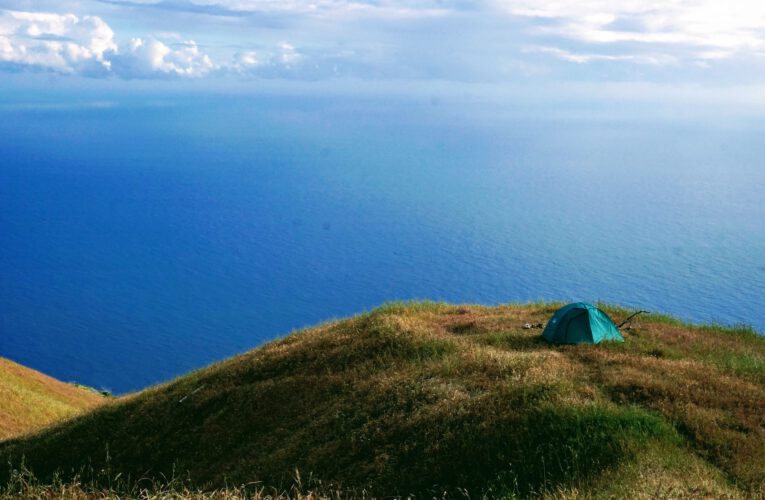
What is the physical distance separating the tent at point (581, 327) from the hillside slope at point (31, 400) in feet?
86.3

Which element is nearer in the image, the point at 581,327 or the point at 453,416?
the point at 453,416

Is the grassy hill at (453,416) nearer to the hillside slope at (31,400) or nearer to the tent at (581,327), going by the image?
the tent at (581,327)

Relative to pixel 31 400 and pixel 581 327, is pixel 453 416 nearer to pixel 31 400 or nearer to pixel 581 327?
pixel 581 327

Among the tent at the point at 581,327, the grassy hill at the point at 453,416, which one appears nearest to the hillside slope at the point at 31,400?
the grassy hill at the point at 453,416

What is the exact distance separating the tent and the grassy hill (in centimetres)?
76

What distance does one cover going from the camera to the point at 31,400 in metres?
48.7

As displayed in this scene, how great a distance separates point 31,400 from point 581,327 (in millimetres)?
40404

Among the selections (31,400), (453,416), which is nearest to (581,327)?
(453,416)

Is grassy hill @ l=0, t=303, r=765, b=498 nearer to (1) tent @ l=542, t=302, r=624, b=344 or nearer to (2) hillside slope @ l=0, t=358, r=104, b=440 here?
(1) tent @ l=542, t=302, r=624, b=344

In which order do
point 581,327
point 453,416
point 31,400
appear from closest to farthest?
point 453,416 → point 581,327 → point 31,400

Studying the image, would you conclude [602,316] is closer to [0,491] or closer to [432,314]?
[432,314]

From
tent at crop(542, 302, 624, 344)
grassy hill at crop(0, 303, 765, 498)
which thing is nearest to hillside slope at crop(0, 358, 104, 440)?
grassy hill at crop(0, 303, 765, 498)

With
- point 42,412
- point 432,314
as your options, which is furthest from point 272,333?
point 432,314

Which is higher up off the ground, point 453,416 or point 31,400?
point 453,416
